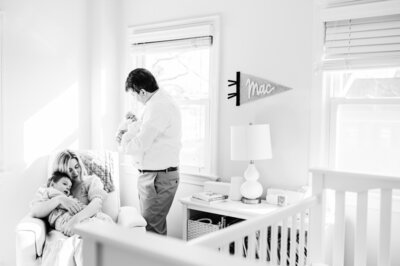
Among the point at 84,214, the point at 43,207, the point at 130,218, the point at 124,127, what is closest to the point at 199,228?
the point at 130,218

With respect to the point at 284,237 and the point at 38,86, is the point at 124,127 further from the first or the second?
the point at 284,237

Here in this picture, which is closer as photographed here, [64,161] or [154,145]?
[154,145]

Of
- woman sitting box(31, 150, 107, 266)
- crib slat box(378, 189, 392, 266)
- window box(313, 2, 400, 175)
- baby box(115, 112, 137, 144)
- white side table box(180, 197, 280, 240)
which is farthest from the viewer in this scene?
baby box(115, 112, 137, 144)

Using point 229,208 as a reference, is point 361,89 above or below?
above

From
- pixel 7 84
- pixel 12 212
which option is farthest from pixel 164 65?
pixel 12 212

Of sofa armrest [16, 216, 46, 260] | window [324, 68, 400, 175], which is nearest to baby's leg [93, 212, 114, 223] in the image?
sofa armrest [16, 216, 46, 260]

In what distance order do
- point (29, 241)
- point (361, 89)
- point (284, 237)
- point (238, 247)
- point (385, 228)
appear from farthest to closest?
point (361, 89) < point (29, 241) < point (385, 228) < point (284, 237) < point (238, 247)

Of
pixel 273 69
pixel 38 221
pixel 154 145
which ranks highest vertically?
pixel 273 69

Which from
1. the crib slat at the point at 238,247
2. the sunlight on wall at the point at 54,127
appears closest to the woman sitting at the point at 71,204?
the sunlight on wall at the point at 54,127

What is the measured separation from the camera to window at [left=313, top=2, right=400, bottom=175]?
227 cm

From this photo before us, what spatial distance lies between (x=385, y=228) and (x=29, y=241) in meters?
1.83

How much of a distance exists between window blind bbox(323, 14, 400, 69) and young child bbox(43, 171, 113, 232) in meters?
1.78

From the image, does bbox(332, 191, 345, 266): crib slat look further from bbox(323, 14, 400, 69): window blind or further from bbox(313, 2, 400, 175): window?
bbox(323, 14, 400, 69): window blind

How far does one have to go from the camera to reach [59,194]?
8.29 feet
